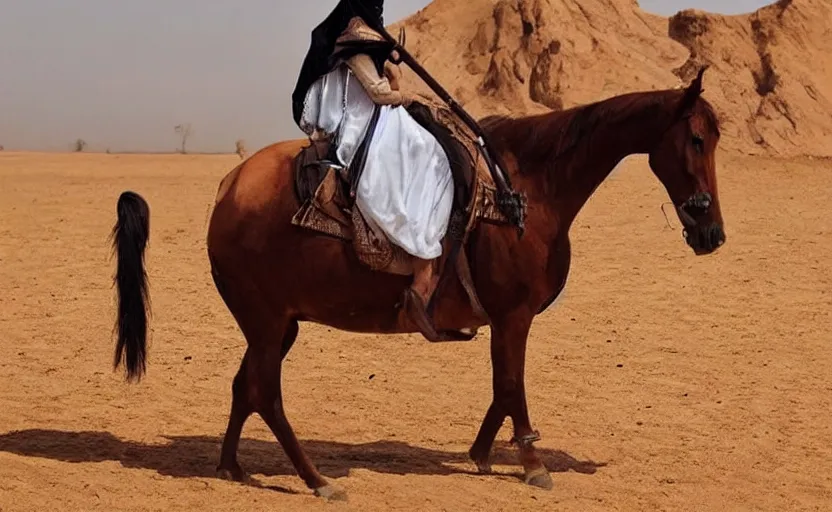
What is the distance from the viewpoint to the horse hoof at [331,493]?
6105 mm

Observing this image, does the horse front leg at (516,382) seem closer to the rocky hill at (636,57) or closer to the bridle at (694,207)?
the bridle at (694,207)

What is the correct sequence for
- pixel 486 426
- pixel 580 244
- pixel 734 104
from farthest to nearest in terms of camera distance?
1. pixel 734 104
2. pixel 580 244
3. pixel 486 426

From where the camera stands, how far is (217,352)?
401 inches

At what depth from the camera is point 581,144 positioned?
6664 mm

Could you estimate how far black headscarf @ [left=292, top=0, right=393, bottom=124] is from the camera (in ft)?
21.0

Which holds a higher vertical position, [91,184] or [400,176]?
[400,176]

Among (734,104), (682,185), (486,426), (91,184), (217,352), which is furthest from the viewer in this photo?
(734,104)

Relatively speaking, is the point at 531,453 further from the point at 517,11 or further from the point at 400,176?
the point at 517,11

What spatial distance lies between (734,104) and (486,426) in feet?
79.0

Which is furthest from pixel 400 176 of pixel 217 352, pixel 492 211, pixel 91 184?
pixel 91 184

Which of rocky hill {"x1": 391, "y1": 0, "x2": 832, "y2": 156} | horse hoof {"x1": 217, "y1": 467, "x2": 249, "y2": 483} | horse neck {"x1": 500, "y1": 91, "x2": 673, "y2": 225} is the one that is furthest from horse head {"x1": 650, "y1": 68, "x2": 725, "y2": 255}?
rocky hill {"x1": 391, "y1": 0, "x2": 832, "y2": 156}

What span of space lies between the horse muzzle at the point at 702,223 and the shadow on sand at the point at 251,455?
1.61m

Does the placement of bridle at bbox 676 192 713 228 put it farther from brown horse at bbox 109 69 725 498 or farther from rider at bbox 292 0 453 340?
rider at bbox 292 0 453 340

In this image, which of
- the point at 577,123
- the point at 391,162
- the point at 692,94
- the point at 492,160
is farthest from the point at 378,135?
the point at 692,94
